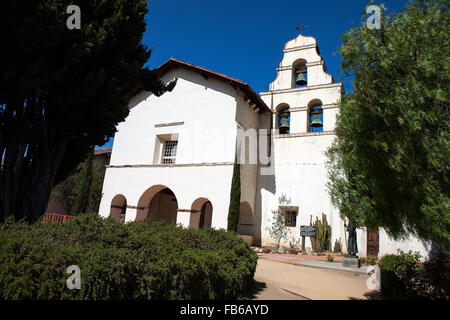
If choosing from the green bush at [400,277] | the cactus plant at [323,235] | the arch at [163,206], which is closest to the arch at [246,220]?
the cactus plant at [323,235]

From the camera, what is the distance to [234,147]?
14945 millimetres

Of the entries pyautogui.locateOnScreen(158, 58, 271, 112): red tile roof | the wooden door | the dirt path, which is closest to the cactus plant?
the wooden door

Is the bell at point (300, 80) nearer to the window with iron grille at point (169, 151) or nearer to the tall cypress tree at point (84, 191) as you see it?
the window with iron grille at point (169, 151)

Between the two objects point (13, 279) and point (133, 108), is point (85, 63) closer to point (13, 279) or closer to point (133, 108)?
point (13, 279)

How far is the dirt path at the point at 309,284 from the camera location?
236 inches

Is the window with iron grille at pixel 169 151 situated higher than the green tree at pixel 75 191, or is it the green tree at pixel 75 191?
the window with iron grille at pixel 169 151

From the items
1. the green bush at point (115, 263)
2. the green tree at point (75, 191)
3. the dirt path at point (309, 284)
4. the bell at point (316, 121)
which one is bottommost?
the dirt path at point (309, 284)

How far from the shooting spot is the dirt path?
19.7 ft

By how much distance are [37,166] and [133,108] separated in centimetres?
1377

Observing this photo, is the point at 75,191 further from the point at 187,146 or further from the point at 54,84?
the point at 54,84

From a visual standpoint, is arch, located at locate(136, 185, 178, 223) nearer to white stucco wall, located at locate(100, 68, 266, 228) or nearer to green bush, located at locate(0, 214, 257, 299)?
white stucco wall, located at locate(100, 68, 266, 228)

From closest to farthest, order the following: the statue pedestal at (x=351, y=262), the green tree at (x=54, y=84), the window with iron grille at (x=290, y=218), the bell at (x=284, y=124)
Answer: the green tree at (x=54, y=84) → the statue pedestal at (x=351, y=262) → the window with iron grille at (x=290, y=218) → the bell at (x=284, y=124)

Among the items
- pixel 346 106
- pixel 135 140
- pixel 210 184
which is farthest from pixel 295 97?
pixel 346 106

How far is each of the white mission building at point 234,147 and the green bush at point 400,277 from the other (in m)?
8.07
